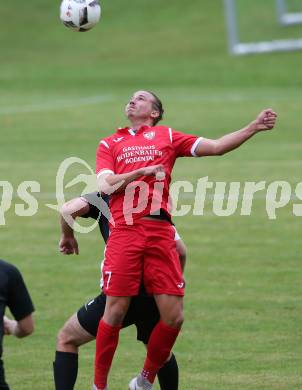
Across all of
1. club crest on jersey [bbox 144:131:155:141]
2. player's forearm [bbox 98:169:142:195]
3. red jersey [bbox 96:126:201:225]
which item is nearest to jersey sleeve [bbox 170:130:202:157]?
red jersey [bbox 96:126:201:225]

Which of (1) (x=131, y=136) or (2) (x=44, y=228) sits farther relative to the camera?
(2) (x=44, y=228)

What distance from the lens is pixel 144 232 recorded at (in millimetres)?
8266

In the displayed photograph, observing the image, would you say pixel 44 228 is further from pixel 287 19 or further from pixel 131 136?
pixel 287 19

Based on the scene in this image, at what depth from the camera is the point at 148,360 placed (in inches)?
331

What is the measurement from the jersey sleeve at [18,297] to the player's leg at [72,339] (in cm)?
127

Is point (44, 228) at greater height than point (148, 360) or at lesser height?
lesser

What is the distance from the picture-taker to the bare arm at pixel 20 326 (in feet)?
23.7

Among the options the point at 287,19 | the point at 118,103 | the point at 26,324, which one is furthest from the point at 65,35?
the point at 26,324

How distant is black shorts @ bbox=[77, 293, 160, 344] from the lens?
8414mm

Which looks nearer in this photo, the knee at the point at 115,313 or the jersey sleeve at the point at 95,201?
the knee at the point at 115,313

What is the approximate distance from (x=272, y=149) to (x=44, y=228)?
8.75 meters

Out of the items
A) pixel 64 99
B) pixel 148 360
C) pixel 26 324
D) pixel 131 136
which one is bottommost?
pixel 64 99
